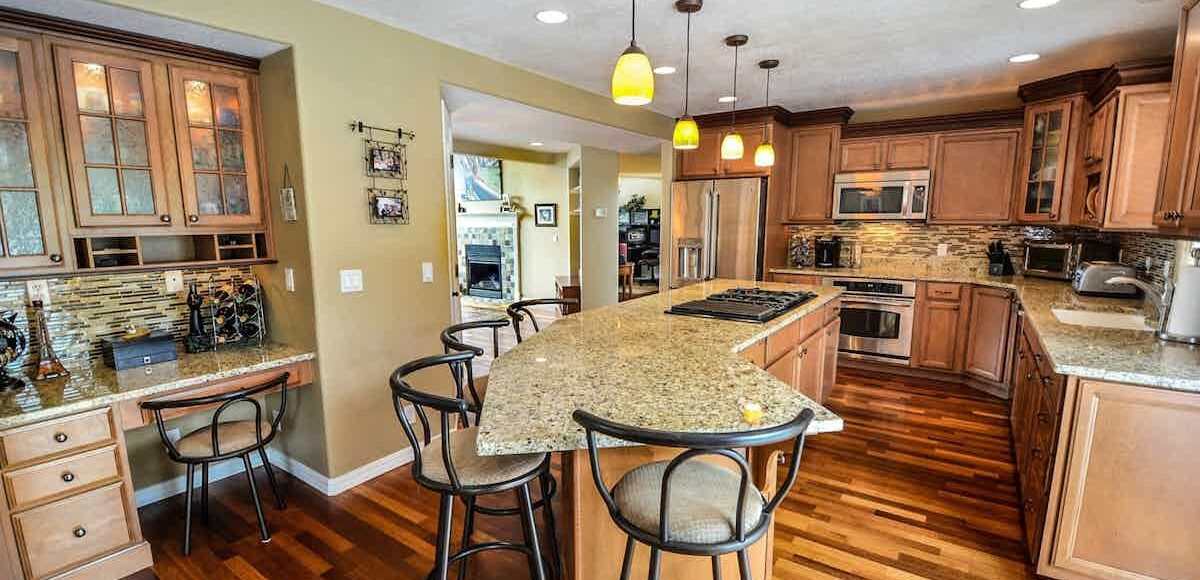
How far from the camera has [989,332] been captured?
4.03 m

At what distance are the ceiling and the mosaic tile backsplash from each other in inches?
66.5

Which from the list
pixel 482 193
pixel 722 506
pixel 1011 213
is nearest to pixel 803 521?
pixel 722 506

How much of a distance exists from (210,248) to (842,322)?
459 centimetres

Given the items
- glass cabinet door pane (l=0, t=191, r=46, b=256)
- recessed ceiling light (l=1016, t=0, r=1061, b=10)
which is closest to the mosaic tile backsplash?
glass cabinet door pane (l=0, t=191, r=46, b=256)

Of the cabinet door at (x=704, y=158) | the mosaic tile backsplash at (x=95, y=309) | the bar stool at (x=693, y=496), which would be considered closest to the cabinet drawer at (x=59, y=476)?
the mosaic tile backsplash at (x=95, y=309)

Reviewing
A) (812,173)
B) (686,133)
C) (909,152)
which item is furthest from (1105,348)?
(812,173)

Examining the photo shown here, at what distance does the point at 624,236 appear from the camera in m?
11.9

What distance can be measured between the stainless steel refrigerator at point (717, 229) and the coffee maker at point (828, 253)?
64 cm

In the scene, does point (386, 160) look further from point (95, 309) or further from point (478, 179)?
point (478, 179)

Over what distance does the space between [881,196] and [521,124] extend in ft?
10.5

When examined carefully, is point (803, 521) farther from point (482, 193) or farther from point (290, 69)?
point (482, 193)

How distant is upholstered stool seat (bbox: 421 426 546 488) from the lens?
57.7 inches

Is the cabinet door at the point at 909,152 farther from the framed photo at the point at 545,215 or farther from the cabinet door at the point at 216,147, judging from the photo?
the cabinet door at the point at 216,147

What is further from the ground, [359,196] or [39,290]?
[359,196]
